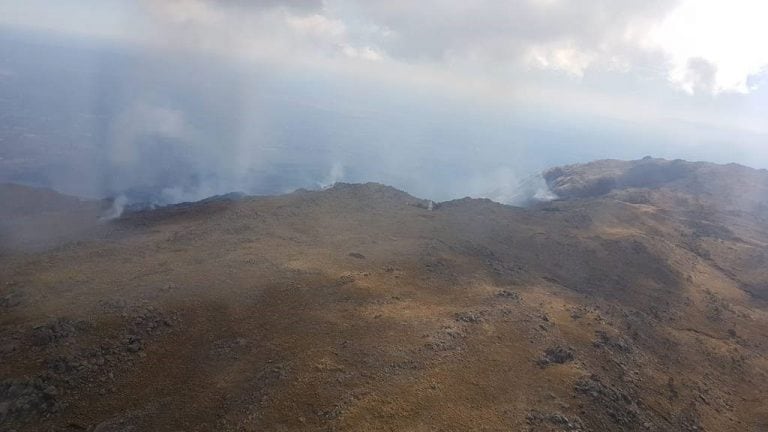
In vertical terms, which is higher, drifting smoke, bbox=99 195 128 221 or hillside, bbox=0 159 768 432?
hillside, bbox=0 159 768 432

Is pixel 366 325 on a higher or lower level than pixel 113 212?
higher

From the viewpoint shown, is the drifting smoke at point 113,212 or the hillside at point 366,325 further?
the drifting smoke at point 113,212

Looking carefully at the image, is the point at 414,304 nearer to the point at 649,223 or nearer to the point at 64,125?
the point at 649,223

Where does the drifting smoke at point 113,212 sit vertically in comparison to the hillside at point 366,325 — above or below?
below

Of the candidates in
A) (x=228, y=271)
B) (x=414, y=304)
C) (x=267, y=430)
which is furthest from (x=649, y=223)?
(x=267, y=430)

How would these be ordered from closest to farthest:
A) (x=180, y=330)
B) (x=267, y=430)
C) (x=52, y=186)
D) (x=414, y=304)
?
1. (x=267, y=430)
2. (x=180, y=330)
3. (x=414, y=304)
4. (x=52, y=186)

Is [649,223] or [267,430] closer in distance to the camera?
[267,430]

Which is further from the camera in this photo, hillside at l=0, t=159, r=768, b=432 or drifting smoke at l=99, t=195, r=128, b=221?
drifting smoke at l=99, t=195, r=128, b=221

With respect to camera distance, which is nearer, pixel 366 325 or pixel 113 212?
pixel 366 325
